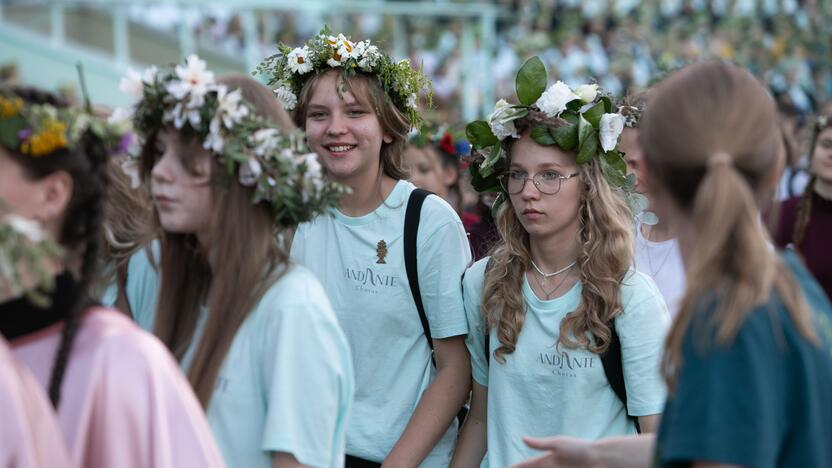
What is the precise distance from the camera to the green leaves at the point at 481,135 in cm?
480

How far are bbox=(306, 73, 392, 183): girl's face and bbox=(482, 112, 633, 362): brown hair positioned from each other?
22.5 inches

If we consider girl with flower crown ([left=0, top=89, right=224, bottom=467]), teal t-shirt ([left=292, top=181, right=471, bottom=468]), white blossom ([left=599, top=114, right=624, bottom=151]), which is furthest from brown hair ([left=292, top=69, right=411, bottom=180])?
girl with flower crown ([left=0, top=89, right=224, bottom=467])

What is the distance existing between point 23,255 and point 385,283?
220 centimetres

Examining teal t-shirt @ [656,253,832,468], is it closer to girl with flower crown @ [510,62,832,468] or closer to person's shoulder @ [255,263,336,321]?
girl with flower crown @ [510,62,832,468]

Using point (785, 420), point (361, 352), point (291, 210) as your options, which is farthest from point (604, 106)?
point (785, 420)

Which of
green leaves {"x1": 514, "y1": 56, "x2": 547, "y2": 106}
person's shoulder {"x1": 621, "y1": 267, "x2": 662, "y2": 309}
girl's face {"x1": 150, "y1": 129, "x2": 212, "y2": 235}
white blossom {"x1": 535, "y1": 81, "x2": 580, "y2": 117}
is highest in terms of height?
green leaves {"x1": 514, "y1": 56, "x2": 547, "y2": 106}

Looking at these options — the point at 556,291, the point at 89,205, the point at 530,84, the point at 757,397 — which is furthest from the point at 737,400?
the point at 530,84

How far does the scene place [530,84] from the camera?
470 centimetres

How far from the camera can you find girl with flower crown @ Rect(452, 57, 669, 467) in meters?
4.16

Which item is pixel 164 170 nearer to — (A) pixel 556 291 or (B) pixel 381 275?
(B) pixel 381 275

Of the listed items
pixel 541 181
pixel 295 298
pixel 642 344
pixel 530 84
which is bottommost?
pixel 642 344

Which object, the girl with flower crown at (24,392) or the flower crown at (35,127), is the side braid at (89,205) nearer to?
the flower crown at (35,127)

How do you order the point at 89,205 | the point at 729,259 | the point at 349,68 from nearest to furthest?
the point at 729,259
the point at 89,205
the point at 349,68

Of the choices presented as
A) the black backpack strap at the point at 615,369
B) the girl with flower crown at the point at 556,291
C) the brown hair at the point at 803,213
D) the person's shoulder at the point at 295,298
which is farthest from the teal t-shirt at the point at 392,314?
the brown hair at the point at 803,213
